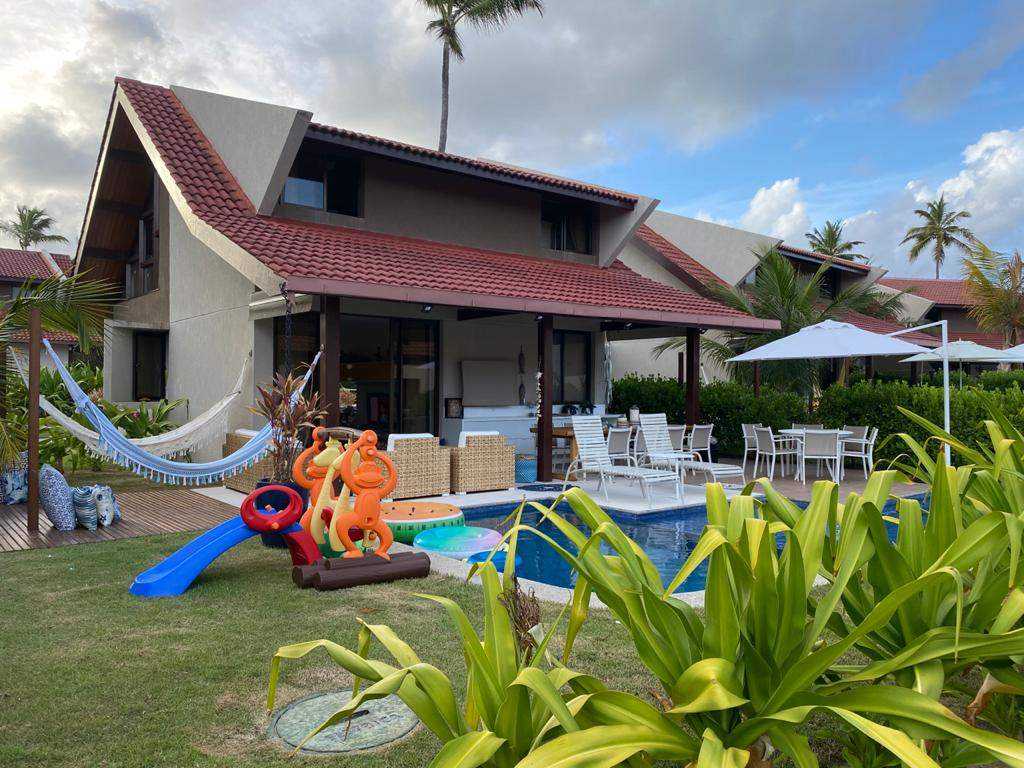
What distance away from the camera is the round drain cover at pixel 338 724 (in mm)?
2955

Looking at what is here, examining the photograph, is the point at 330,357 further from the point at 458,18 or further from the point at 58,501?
the point at 458,18

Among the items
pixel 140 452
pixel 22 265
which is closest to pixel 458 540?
pixel 140 452

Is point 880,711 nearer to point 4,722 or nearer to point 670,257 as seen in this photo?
point 4,722

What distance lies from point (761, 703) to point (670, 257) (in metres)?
17.5

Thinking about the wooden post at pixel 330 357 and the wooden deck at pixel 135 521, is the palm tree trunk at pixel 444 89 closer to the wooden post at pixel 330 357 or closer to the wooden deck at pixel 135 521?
the wooden post at pixel 330 357

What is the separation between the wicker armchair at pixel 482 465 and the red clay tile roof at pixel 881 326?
13365 mm

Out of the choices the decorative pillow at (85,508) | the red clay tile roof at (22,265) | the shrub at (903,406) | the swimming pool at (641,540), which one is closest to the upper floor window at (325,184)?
the decorative pillow at (85,508)

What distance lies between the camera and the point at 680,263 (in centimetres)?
1852

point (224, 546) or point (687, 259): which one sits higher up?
point (687, 259)

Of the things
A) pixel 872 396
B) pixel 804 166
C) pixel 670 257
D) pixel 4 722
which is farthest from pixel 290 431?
pixel 804 166

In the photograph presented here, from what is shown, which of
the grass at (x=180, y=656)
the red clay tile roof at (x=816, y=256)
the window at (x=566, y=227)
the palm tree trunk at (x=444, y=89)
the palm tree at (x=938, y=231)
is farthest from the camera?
the palm tree at (x=938, y=231)

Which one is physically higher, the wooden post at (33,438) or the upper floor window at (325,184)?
the upper floor window at (325,184)

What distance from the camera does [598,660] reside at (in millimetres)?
3760

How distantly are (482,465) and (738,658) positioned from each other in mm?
7762
